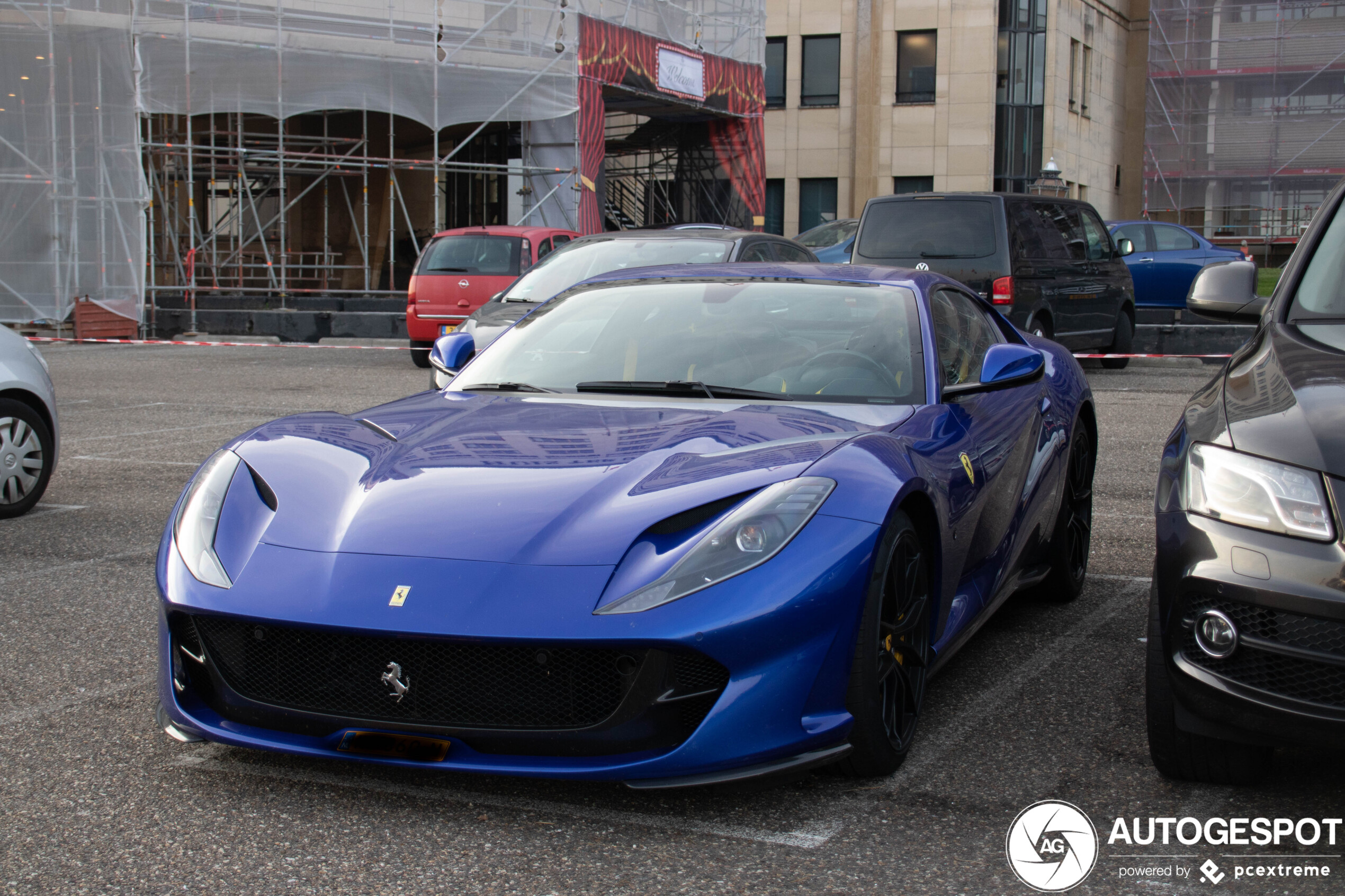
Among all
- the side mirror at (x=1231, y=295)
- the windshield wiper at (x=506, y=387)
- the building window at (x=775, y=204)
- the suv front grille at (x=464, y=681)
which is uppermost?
the building window at (x=775, y=204)

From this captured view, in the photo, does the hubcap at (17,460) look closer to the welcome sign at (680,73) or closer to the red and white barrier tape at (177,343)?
the red and white barrier tape at (177,343)

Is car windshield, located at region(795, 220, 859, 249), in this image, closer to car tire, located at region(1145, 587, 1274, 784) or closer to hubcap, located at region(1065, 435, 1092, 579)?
hubcap, located at region(1065, 435, 1092, 579)

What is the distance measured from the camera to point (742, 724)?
10.00 feet

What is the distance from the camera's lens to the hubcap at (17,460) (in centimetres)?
697

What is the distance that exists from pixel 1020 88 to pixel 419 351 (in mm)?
33017

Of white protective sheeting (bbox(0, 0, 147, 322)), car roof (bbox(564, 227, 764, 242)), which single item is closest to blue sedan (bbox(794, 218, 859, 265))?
car roof (bbox(564, 227, 764, 242))

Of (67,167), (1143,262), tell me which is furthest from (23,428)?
(67,167)

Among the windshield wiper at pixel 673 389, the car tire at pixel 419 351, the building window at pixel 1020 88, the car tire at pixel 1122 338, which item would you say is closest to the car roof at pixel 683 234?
the car tire at pixel 419 351

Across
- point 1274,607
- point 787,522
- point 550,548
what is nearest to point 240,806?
point 550,548

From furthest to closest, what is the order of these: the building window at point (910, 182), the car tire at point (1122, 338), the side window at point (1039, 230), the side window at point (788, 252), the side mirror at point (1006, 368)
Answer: the building window at point (910, 182) → the car tire at point (1122, 338) → the side window at point (1039, 230) → the side window at point (788, 252) → the side mirror at point (1006, 368)

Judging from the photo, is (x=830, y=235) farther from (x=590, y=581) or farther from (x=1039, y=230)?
(x=590, y=581)

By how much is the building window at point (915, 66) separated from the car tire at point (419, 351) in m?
32.3

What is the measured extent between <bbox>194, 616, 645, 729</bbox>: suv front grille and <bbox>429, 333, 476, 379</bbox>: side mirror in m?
1.90

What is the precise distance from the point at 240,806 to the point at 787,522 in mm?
1405
